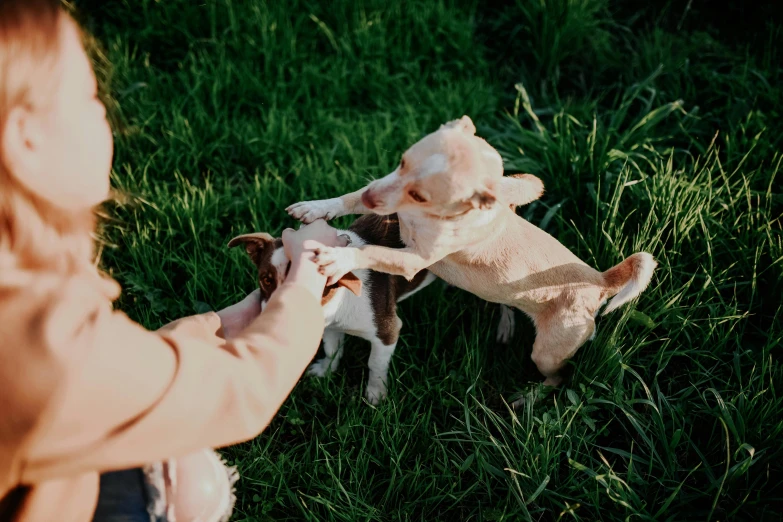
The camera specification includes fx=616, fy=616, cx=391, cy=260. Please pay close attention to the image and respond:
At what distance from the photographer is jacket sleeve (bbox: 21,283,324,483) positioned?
4.38ft

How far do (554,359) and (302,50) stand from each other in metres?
2.63

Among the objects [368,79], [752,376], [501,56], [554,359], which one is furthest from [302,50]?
[752,376]

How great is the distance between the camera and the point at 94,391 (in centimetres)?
136

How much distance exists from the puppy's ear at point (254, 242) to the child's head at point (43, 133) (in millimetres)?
921

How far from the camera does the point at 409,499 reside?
8.27 ft

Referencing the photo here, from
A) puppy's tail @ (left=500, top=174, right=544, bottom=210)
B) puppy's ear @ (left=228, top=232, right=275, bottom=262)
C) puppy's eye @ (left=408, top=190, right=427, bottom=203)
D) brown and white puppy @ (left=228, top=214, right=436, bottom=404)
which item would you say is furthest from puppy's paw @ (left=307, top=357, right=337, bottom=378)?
puppy's tail @ (left=500, top=174, right=544, bottom=210)

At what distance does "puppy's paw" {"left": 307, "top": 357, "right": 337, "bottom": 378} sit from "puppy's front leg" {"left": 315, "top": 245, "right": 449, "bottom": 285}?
0.65 metres

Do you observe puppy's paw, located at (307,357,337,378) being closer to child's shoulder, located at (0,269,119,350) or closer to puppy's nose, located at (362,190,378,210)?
puppy's nose, located at (362,190,378,210)

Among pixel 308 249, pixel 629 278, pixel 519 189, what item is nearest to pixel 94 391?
pixel 308 249

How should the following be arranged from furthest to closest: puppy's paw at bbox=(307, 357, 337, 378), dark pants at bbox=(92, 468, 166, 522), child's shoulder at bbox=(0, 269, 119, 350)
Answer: puppy's paw at bbox=(307, 357, 337, 378) → dark pants at bbox=(92, 468, 166, 522) → child's shoulder at bbox=(0, 269, 119, 350)

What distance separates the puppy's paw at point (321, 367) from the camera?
113 inches

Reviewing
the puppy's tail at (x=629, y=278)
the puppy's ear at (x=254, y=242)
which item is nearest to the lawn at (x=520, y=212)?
the puppy's tail at (x=629, y=278)

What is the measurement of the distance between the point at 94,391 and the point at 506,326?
6.97ft

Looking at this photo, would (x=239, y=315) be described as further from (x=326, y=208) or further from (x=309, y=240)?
(x=326, y=208)
